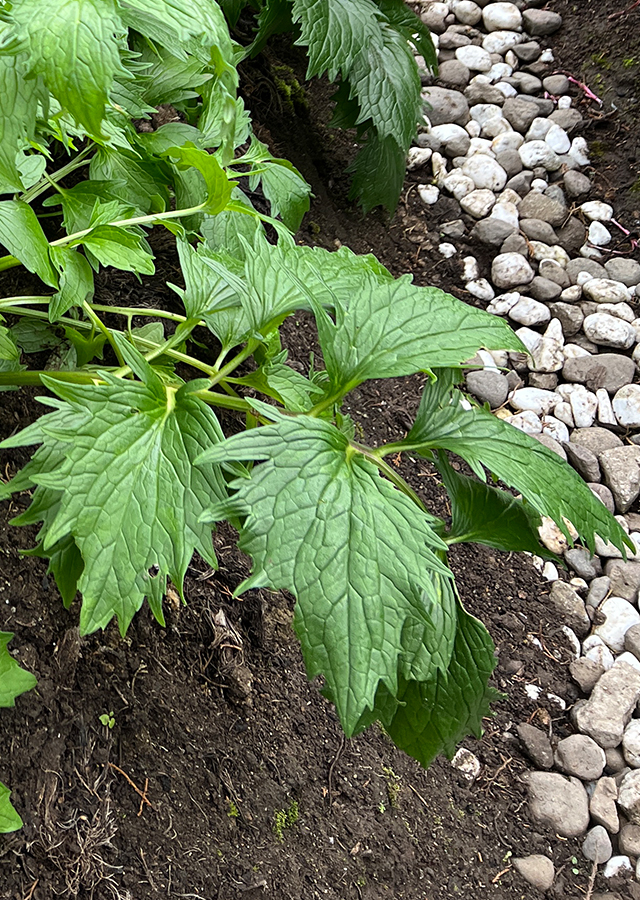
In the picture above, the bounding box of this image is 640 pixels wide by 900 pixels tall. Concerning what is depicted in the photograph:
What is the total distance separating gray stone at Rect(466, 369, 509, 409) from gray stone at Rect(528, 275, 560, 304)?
12.4 inches

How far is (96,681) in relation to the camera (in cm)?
118

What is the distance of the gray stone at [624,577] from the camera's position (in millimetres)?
1866

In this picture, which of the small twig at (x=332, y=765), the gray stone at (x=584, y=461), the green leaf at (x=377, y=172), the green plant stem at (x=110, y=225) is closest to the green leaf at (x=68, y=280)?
the green plant stem at (x=110, y=225)

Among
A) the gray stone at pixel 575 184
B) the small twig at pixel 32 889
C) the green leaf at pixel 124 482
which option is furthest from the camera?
the gray stone at pixel 575 184

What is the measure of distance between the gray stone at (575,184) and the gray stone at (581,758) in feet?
5.56

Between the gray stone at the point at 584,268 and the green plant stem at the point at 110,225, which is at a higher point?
the green plant stem at the point at 110,225

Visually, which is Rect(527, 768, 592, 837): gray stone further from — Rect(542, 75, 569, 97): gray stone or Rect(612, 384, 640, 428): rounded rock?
Rect(542, 75, 569, 97): gray stone

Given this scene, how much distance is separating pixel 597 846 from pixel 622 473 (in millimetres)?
900

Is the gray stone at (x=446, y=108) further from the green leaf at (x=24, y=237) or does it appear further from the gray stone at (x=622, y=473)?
the green leaf at (x=24, y=237)

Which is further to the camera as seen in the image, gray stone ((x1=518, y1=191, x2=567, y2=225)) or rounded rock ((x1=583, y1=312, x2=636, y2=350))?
gray stone ((x1=518, y1=191, x2=567, y2=225))

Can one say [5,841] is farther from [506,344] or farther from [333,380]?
[506,344]

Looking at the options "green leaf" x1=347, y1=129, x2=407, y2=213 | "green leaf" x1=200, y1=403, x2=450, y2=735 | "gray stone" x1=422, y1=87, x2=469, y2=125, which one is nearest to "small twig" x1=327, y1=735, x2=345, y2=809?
"green leaf" x1=200, y1=403, x2=450, y2=735

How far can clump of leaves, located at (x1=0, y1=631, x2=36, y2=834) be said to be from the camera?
Answer: 36.2 inches

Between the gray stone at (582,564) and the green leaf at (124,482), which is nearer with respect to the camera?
the green leaf at (124,482)
